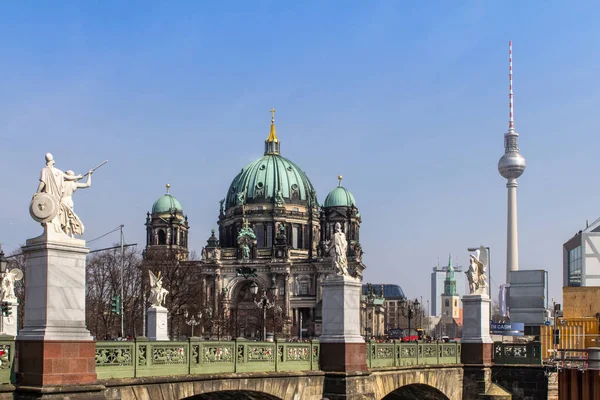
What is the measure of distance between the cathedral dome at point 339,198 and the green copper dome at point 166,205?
26016 mm

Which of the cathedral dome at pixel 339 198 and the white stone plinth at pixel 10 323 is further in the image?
the cathedral dome at pixel 339 198

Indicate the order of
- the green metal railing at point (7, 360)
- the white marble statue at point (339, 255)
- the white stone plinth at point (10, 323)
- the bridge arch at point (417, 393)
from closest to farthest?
the green metal railing at point (7, 360), the white marble statue at point (339, 255), the white stone plinth at point (10, 323), the bridge arch at point (417, 393)

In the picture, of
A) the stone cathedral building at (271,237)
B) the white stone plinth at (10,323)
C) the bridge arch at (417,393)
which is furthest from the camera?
the stone cathedral building at (271,237)

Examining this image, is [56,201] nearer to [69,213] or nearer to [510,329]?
[69,213]

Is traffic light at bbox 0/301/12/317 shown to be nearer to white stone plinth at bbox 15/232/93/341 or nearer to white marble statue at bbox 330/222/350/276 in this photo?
white marble statue at bbox 330/222/350/276

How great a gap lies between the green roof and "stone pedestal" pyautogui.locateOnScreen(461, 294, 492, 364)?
11899 centimetres

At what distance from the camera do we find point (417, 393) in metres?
37.9

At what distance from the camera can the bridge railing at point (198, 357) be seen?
21109 millimetres

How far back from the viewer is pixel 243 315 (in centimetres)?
13075

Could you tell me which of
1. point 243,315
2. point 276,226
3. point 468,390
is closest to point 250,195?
point 276,226

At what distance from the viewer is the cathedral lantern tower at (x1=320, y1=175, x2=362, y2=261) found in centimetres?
15520

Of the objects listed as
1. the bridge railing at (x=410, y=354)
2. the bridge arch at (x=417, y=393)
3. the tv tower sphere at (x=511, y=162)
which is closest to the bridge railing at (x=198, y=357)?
the bridge railing at (x=410, y=354)

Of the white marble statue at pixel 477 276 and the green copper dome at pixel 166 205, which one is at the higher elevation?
the green copper dome at pixel 166 205

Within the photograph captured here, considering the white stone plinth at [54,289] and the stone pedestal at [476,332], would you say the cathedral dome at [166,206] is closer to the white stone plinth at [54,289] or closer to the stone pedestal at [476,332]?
the stone pedestal at [476,332]
